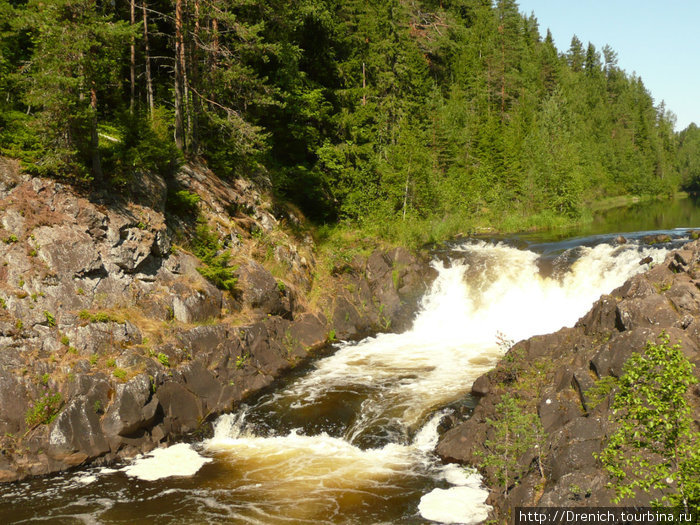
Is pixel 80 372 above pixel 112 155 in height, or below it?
below

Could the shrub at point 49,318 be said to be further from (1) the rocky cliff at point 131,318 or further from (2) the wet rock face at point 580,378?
(2) the wet rock face at point 580,378

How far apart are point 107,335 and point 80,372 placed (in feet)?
4.32

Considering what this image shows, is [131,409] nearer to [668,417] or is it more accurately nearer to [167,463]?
[167,463]

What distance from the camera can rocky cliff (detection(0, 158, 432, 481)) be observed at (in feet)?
41.2

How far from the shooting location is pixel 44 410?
12.4 m

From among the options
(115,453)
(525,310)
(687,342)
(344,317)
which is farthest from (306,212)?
(687,342)

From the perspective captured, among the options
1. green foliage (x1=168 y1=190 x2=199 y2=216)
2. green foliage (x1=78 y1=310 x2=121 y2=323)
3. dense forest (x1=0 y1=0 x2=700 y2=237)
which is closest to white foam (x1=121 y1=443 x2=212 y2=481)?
green foliage (x1=78 y1=310 x2=121 y2=323)

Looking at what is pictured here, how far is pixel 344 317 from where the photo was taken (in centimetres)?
2239

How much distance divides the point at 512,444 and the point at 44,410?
1051 cm

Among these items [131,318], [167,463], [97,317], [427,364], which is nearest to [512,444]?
[427,364]

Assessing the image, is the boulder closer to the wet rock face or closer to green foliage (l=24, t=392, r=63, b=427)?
green foliage (l=24, t=392, r=63, b=427)

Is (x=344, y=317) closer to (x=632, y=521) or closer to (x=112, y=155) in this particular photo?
(x=112, y=155)

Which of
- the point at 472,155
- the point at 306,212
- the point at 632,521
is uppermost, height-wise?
the point at 472,155

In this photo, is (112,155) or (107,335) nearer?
(107,335)
